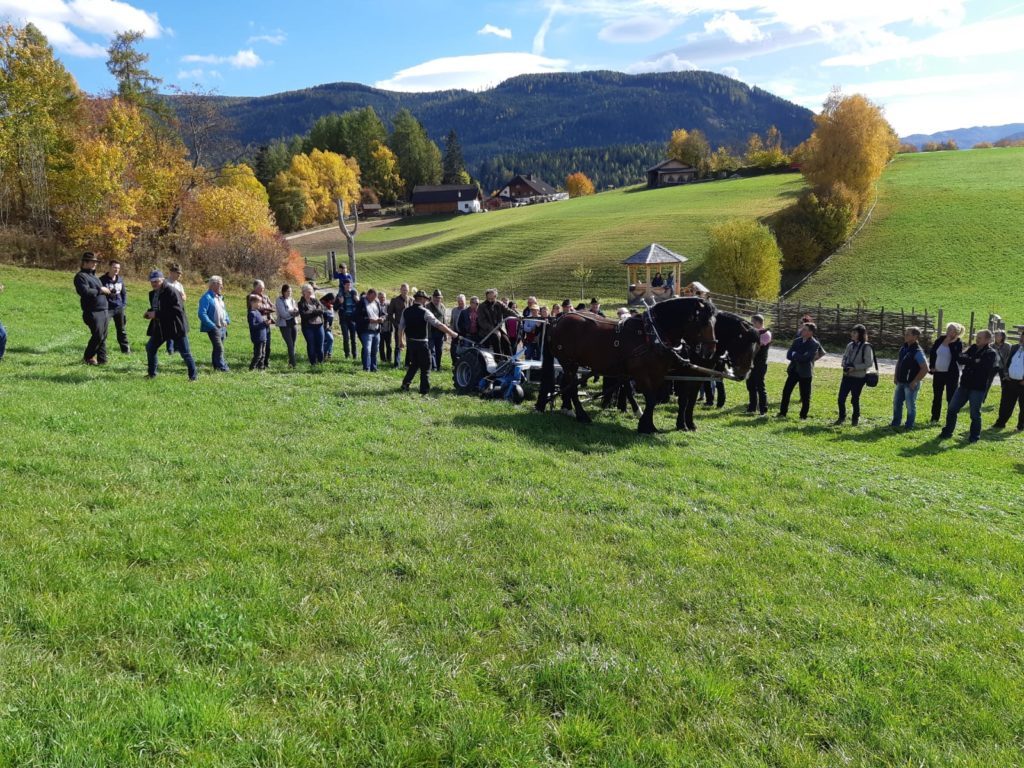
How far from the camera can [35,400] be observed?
9.31 meters

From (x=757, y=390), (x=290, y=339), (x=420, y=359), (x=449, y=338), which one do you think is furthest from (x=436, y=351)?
(x=757, y=390)

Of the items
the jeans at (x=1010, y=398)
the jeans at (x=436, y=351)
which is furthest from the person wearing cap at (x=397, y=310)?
the jeans at (x=1010, y=398)

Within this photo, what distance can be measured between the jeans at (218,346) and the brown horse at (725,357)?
8.94 meters

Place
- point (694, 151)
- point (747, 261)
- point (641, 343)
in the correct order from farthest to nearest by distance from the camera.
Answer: point (694, 151) < point (747, 261) < point (641, 343)

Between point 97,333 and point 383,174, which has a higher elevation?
Result: point 383,174

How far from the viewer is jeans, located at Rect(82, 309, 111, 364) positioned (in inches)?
492

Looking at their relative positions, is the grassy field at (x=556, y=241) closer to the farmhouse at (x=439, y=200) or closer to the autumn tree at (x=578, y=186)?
the farmhouse at (x=439, y=200)

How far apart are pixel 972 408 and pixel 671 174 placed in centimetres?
10825

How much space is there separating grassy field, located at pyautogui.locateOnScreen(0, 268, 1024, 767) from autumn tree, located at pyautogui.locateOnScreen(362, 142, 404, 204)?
10665cm

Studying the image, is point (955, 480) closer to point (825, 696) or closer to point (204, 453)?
point (825, 696)

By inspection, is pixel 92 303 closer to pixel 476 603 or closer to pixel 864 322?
pixel 476 603

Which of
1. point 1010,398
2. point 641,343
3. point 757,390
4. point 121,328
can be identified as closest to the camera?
point 641,343

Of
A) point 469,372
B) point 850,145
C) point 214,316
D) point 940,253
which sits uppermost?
point 850,145

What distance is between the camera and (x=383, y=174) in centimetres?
10875
